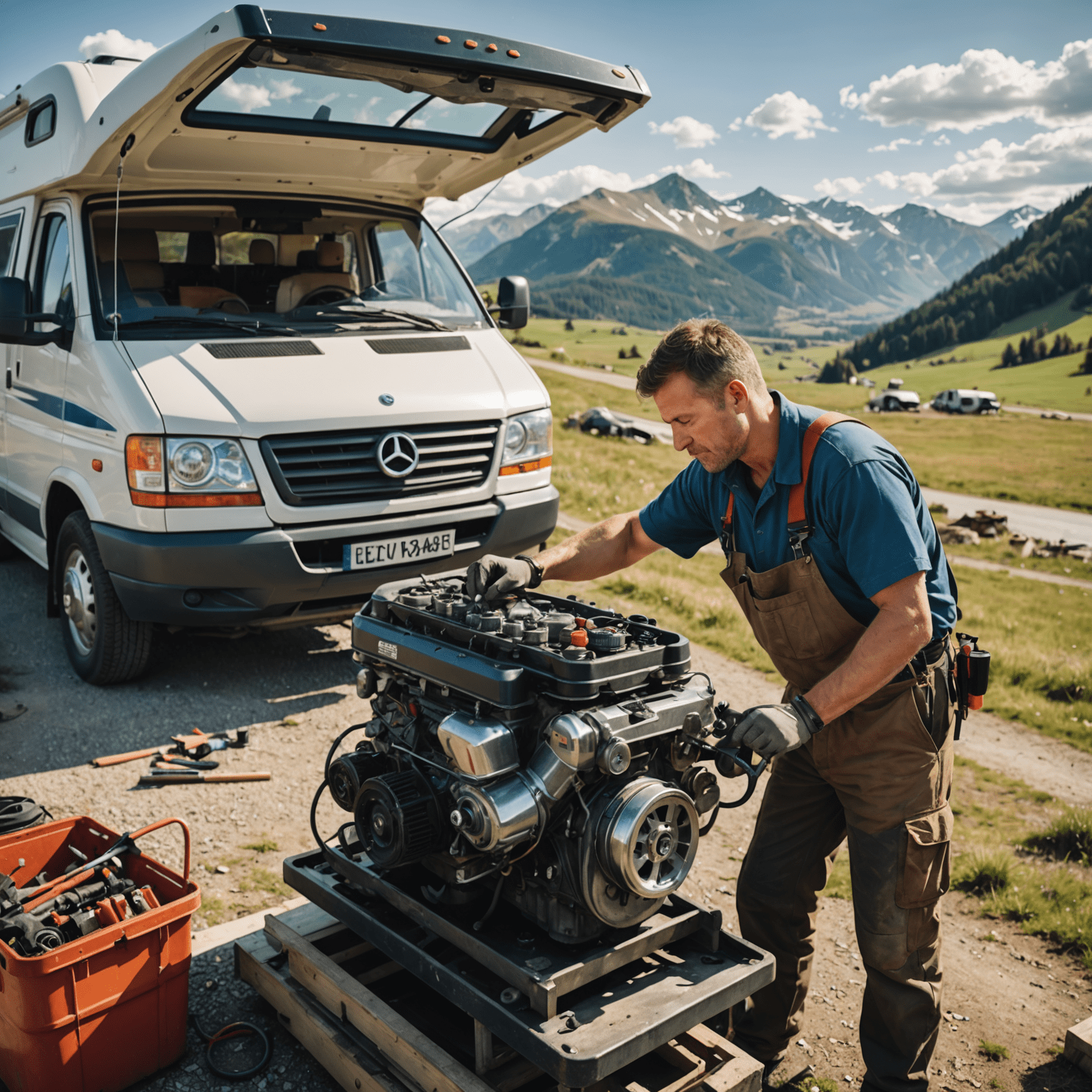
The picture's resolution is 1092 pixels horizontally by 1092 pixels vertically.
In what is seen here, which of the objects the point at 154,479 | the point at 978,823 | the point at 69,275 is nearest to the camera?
the point at 154,479

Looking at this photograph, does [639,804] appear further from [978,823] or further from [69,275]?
[69,275]

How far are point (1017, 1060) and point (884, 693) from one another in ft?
4.91

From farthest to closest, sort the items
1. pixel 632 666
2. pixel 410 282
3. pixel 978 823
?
1. pixel 410 282
2. pixel 978 823
3. pixel 632 666

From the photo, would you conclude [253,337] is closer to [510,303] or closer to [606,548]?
[510,303]

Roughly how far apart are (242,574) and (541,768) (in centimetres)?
288

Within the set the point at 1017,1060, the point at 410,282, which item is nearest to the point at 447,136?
the point at 410,282

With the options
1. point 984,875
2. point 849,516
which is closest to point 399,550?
point 849,516

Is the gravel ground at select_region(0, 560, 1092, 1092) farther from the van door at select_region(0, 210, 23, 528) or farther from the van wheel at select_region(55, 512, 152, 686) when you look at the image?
the van door at select_region(0, 210, 23, 528)

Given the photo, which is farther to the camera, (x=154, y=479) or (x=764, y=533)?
(x=154, y=479)

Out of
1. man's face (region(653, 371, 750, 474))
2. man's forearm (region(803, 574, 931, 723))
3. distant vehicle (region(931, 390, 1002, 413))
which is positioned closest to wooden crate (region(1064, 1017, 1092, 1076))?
man's forearm (region(803, 574, 931, 723))

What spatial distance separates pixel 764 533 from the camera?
2.87m

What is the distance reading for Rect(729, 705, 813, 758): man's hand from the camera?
241 centimetres

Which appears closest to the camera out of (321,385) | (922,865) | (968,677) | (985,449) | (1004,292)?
(922,865)

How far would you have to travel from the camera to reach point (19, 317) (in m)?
5.07
